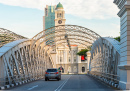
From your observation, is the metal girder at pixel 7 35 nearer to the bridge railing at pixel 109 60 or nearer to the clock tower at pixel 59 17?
the bridge railing at pixel 109 60

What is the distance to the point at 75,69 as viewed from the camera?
127375 millimetres

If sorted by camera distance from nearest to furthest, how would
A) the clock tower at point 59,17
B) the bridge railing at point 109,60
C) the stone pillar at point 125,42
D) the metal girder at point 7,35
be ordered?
the stone pillar at point 125,42
the bridge railing at point 109,60
the metal girder at point 7,35
the clock tower at point 59,17

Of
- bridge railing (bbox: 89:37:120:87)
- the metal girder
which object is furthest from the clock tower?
the metal girder

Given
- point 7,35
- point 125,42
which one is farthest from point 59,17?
point 125,42

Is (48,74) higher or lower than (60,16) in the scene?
lower

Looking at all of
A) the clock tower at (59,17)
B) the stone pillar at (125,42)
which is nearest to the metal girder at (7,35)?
the stone pillar at (125,42)

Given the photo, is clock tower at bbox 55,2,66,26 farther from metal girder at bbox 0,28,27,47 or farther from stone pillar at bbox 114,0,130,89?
stone pillar at bbox 114,0,130,89

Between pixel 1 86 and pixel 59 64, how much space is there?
103m

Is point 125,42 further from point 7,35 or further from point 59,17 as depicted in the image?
point 59,17

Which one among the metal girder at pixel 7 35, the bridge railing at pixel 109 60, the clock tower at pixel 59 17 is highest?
the clock tower at pixel 59 17

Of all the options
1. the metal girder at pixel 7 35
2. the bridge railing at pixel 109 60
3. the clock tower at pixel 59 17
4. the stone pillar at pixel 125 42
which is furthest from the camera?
the clock tower at pixel 59 17

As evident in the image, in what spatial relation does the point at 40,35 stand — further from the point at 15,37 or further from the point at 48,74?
the point at 48,74

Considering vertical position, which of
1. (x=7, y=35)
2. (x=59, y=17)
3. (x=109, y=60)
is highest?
(x=59, y=17)

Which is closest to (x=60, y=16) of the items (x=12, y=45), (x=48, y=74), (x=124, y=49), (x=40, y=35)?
(x=40, y=35)
